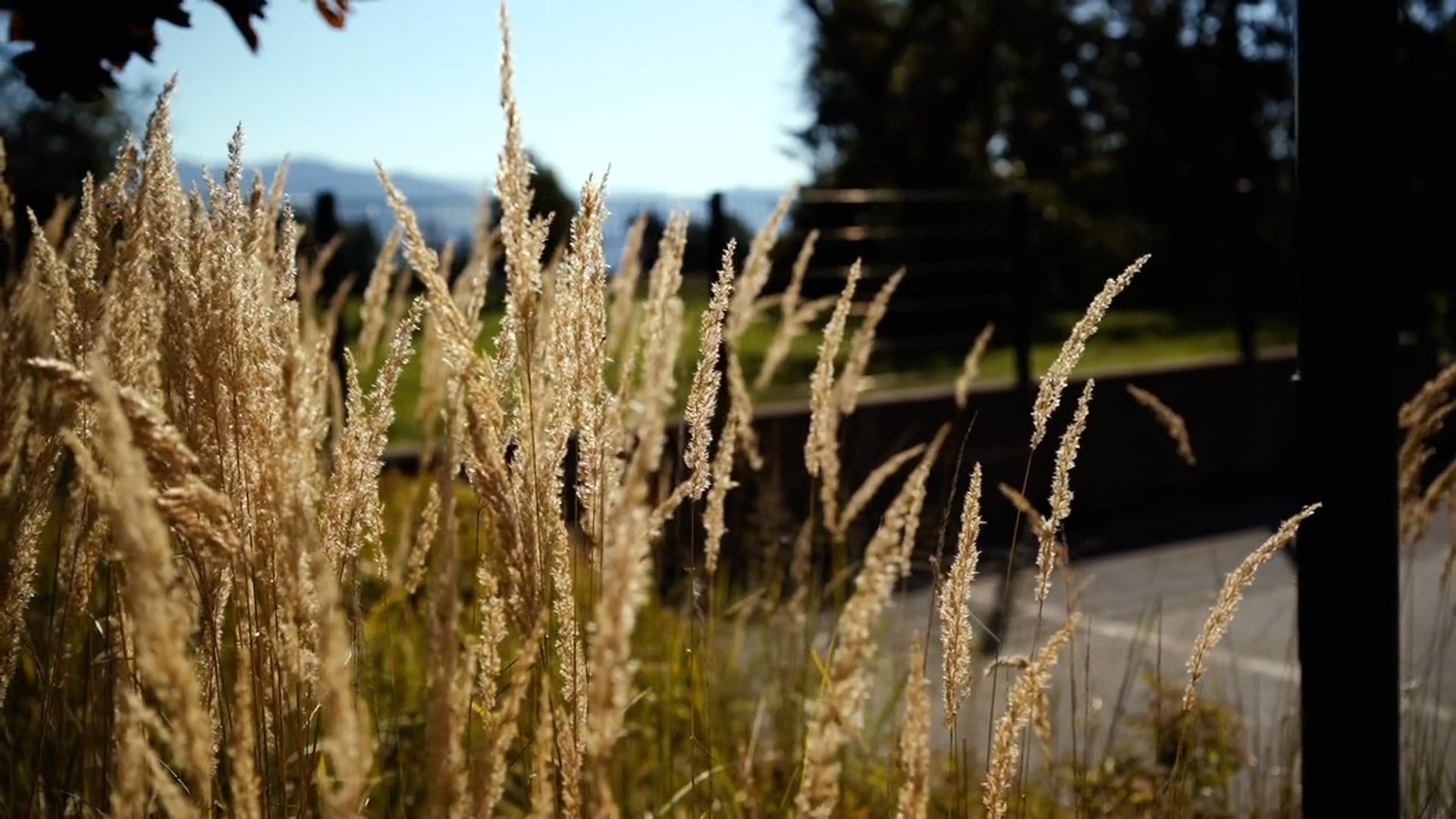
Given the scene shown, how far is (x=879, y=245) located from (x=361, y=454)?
12.8 m

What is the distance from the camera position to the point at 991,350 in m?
12.2

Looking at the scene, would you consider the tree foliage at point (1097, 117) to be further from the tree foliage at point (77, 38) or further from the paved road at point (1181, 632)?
the tree foliage at point (77, 38)

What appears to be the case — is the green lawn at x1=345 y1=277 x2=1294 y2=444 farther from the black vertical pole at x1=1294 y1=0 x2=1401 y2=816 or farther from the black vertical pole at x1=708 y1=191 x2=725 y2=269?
the black vertical pole at x1=1294 y1=0 x2=1401 y2=816

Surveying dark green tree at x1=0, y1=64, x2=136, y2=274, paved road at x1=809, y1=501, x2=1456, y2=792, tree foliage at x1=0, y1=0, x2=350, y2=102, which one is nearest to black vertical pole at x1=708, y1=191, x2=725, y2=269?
paved road at x1=809, y1=501, x2=1456, y2=792

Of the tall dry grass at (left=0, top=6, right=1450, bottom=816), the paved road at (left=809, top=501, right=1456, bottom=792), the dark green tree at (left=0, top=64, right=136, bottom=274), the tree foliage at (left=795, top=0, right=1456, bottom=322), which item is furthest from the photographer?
the tree foliage at (left=795, top=0, right=1456, bottom=322)

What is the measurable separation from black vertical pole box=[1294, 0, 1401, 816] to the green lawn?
6.25 feet

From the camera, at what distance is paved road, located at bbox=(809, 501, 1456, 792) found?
10.7 feet

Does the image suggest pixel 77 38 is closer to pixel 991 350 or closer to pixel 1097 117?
pixel 991 350

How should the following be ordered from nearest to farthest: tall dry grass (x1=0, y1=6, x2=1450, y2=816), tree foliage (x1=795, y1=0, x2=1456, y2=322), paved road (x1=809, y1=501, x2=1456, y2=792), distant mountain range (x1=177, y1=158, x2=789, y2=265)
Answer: tall dry grass (x1=0, y1=6, x2=1450, y2=816)
paved road (x1=809, y1=501, x2=1456, y2=792)
distant mountain range (x1=177, y1=158, x2=789, y2=265)
tree foliage (x1=795, y1=0, x2=1456, y2=322)

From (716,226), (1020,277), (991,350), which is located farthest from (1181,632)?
(991,350)

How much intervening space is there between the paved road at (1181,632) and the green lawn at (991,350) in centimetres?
101

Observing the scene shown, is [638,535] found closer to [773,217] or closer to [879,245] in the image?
[773,217]

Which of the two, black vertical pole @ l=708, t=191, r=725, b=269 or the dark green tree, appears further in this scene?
the dark green tree

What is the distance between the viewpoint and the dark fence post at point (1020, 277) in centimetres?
709
